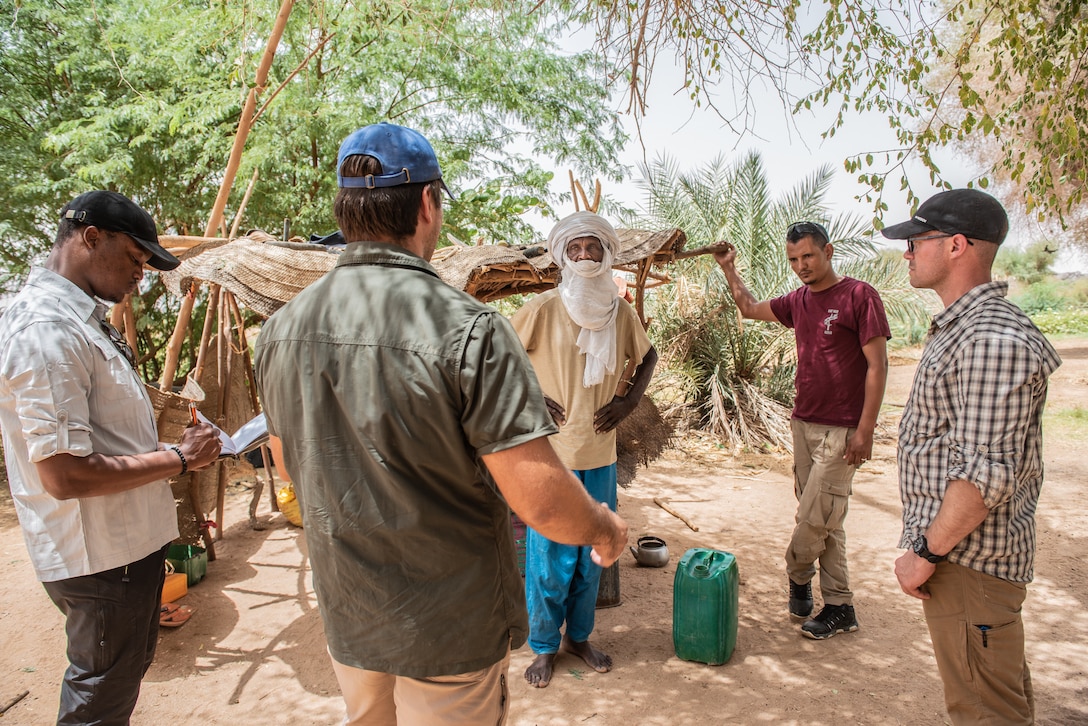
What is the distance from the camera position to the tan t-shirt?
10.9ft

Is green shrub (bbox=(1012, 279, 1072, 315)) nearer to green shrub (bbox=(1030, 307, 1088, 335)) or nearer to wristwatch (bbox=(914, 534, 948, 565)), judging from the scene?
green shrub (bbox=(1030, 307, 1088, 335))

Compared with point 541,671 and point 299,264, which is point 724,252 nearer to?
point 299,264

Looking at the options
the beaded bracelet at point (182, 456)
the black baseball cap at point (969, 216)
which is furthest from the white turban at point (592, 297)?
the beaded bracelet at point (182, 456)

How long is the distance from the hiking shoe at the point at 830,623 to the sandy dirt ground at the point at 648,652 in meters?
0.06

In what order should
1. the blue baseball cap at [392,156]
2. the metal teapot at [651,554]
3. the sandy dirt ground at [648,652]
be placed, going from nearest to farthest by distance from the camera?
the blue baseball cap at [392,156] < the sandy dirt ground at [648,652] < the metal teapot at [651,554]

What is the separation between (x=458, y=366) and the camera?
134 cm

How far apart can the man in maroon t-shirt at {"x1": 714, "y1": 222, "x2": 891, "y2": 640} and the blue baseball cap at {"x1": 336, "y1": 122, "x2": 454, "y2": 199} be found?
9.07 feet

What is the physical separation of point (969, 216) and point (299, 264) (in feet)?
10.00

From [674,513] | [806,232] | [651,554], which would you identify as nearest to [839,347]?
[806,232]

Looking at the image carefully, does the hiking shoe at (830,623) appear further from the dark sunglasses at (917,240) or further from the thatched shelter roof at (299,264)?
the dark sunglasses at (917,240)

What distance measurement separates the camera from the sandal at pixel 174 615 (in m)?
4.04

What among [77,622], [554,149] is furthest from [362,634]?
[554,149]

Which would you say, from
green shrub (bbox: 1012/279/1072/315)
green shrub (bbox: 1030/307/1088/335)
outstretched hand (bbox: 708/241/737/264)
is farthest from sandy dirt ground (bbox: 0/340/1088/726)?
green shrub (bbox: 1012/279/1072/315)

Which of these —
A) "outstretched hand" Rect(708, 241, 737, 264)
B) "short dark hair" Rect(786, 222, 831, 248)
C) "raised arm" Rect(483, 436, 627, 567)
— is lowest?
"raised arm" Rect(483, 436, 627, 567)
